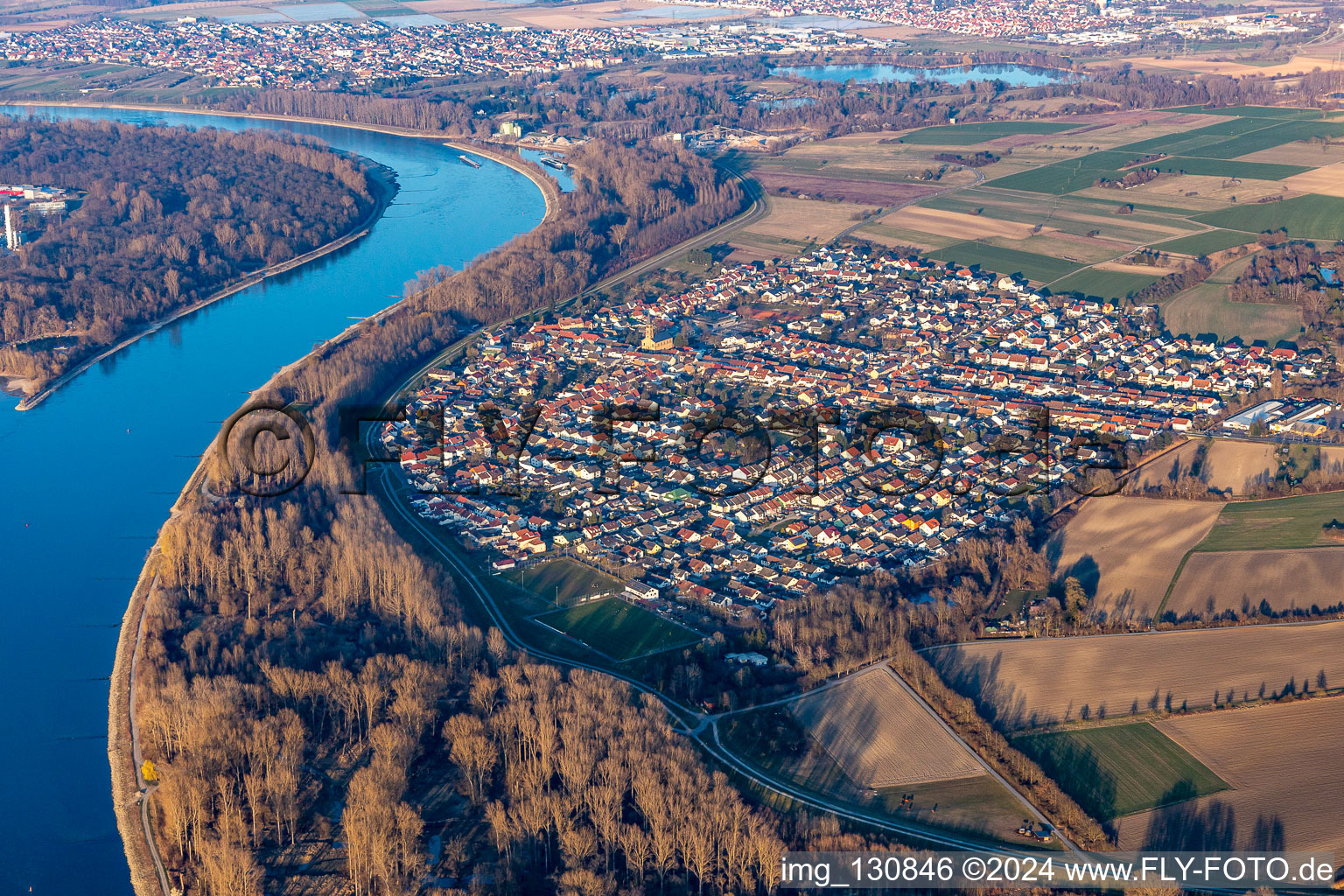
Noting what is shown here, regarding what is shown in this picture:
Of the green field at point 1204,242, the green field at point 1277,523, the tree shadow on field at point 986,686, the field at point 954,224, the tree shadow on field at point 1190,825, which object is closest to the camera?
the tree shadow on field at point 1190,825

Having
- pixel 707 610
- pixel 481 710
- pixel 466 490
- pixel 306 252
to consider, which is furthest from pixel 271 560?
pixel 306 252

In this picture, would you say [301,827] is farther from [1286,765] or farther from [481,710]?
[1286,765]

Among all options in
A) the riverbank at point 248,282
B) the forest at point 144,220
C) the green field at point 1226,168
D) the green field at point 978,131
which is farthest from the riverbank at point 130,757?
the green field at point 978,131

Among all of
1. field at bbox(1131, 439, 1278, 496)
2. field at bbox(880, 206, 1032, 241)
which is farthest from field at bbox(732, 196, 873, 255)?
field at bbox(1131, 439, 1278, 496)

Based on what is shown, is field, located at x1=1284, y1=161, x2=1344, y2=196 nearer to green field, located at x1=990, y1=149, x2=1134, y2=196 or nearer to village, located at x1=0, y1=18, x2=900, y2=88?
green field, located at x1=990, y1=149, x2=1134, y2=196

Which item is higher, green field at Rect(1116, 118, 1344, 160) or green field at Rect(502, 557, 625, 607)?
green field at Rect(1116, 118, 1344, 160)

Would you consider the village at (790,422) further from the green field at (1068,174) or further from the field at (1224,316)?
the green field at (1068,174)

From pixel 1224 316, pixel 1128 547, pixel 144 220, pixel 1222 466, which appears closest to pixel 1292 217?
pixel 1224 316
